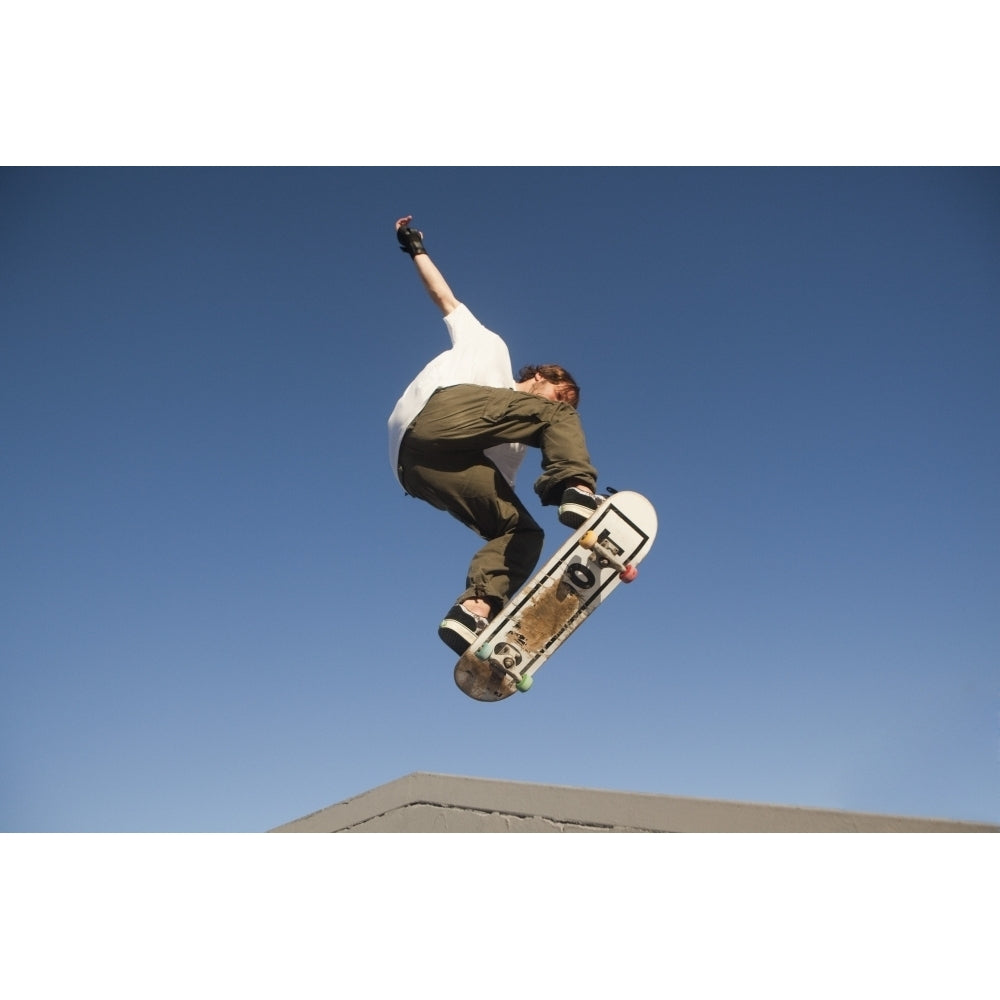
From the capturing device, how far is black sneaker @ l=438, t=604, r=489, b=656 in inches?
130

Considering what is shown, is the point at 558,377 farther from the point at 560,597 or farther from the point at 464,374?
Answer: the point at 560,597

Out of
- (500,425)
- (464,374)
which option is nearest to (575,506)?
(500,425)

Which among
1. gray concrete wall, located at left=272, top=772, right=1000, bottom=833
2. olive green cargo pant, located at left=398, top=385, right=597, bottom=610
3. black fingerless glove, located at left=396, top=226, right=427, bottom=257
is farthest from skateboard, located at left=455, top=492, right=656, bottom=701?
black fingerless glove, located at left=396, top=226, right=427, bottom=257

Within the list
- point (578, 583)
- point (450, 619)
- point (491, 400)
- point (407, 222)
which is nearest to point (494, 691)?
point (450, 619)

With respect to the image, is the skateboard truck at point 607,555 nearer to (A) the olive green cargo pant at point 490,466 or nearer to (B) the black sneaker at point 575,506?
(B) the black sneaker at point 575,506

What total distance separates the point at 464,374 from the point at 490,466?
1.62 feet

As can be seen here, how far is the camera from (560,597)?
3391 mm

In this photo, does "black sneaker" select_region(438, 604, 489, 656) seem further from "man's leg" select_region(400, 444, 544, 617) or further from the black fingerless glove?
the black fingerless glove

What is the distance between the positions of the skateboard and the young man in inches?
3.9

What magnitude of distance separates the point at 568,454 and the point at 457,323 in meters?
1.07

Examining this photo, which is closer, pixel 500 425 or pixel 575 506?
pixel 575 506

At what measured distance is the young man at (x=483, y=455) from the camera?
3.34 metres

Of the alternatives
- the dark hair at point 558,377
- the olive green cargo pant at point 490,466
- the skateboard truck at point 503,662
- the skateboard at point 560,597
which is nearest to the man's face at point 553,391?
the dark hair at point 558,377

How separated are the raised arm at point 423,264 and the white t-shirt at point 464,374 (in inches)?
4.9
